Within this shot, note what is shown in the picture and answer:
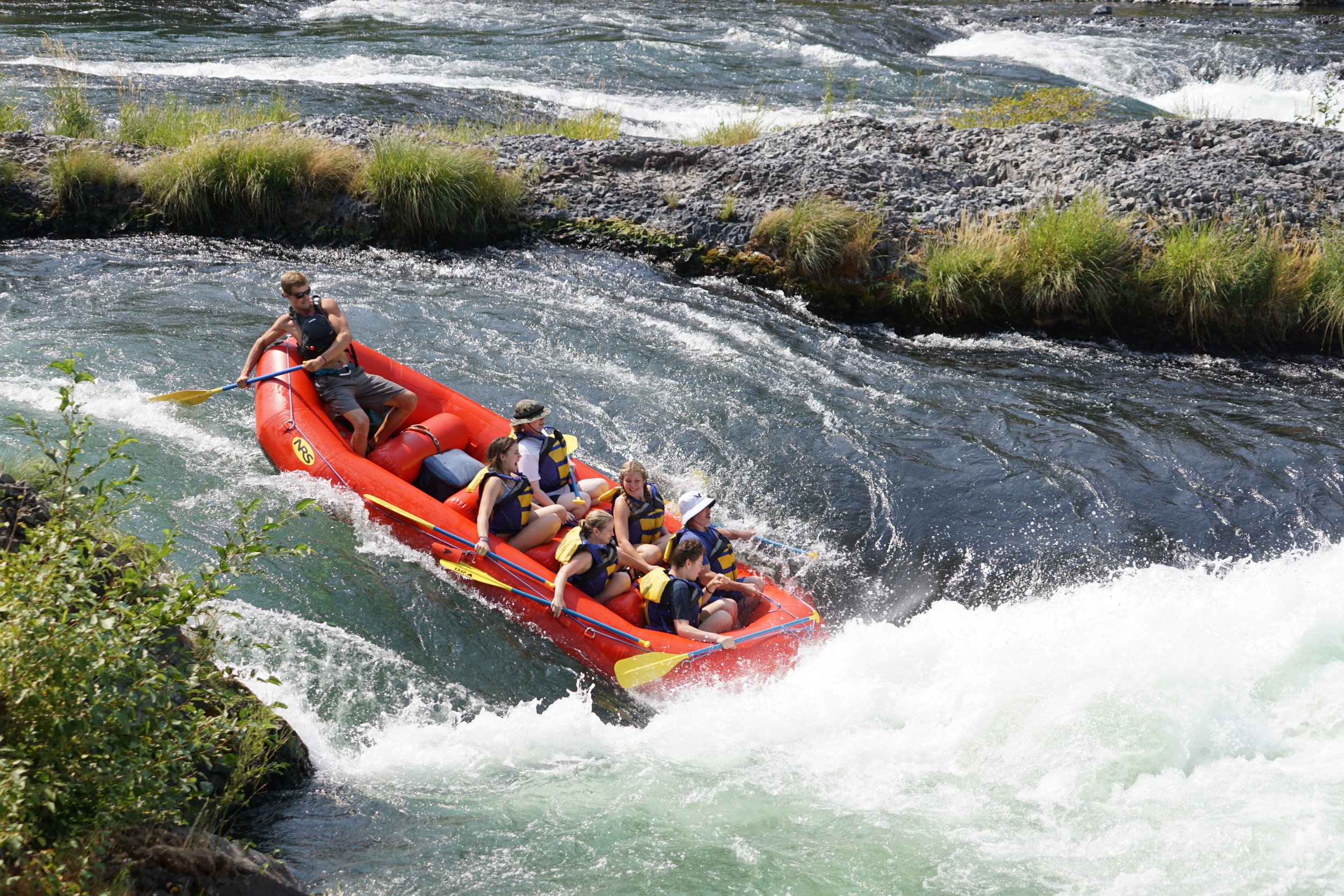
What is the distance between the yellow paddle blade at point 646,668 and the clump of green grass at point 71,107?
31.5 feet

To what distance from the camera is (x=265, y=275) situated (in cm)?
991

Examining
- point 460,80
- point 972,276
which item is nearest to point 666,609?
point 972,276

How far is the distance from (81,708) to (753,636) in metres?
3.43

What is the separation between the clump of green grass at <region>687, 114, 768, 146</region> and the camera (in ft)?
40.1

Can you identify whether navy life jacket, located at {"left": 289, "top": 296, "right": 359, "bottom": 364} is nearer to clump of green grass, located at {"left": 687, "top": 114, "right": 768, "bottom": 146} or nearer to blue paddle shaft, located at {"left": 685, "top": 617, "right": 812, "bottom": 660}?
blue paddle shaft, located at {"left": 685, "top": 617, "right": 812, "bottom": 660}

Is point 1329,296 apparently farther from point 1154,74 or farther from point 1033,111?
point 1154,74

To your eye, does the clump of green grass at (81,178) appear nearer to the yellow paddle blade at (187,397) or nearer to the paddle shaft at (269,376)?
the yellow paddle blade at (187,397)

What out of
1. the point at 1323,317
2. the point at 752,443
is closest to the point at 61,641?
the point at 752,443

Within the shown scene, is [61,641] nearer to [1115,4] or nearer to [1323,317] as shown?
[1323,317]

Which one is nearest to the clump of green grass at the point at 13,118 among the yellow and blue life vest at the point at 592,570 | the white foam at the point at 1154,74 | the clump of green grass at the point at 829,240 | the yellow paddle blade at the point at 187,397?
the yellow paddle blade at the point at 187,397

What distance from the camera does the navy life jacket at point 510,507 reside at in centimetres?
608

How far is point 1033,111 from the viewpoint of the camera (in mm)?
12500

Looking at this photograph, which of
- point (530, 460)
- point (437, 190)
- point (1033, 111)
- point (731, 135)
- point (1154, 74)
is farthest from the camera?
point (1154, 74)

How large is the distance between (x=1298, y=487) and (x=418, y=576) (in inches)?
233
